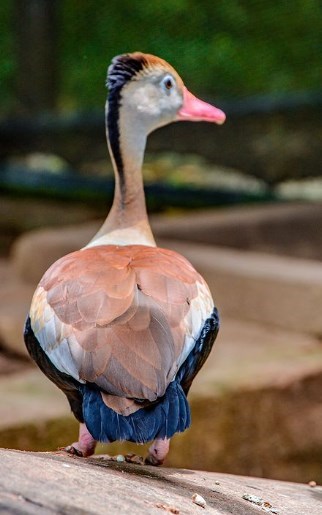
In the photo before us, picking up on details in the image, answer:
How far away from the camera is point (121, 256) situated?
3018 mm

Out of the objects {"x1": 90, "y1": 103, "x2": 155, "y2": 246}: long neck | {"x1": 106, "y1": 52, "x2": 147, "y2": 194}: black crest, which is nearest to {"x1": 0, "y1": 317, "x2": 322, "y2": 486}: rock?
{"x1": 90, "y1": 103, "x2": 155, "y2": 246}: long neck

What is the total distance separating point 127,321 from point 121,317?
20 millimetres

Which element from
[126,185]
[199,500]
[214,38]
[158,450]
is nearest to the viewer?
[199,500]

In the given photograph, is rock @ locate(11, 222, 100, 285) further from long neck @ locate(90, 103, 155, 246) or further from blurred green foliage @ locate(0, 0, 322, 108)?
long neck @ locate(90, 103, 155, 246)

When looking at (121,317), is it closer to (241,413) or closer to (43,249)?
(241,413)

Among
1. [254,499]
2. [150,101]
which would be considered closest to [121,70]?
[150,101]

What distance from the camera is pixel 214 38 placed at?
7.32 meters

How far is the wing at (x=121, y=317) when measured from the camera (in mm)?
2535

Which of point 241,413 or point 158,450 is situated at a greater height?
point 241,413

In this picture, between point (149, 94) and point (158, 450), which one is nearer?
point (158, 450)

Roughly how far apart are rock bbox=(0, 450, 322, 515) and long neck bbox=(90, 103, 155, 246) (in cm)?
80

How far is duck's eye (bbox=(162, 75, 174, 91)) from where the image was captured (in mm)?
3385

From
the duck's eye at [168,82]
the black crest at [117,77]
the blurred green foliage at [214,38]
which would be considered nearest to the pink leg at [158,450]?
the black crest at [117,77]

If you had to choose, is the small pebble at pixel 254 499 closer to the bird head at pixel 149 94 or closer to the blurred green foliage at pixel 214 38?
the bird head at pixel 149 94
